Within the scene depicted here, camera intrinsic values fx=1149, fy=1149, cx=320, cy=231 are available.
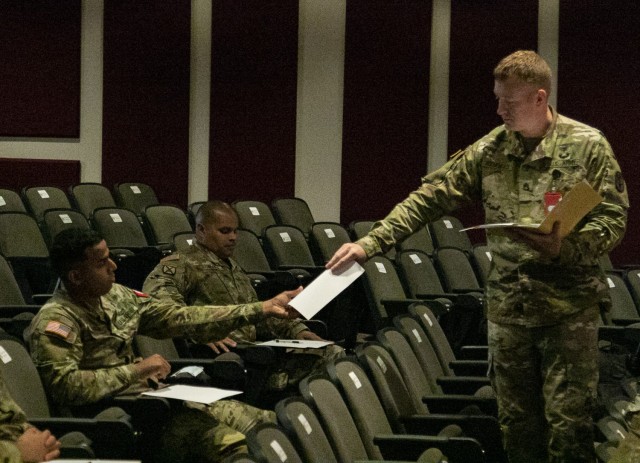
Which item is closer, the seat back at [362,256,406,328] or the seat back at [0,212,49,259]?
the seat back at [362,256,406,328]

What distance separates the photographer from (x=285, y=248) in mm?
6797

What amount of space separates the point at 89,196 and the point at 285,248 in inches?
78.4

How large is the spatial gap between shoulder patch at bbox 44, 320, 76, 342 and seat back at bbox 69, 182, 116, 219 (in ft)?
15.6

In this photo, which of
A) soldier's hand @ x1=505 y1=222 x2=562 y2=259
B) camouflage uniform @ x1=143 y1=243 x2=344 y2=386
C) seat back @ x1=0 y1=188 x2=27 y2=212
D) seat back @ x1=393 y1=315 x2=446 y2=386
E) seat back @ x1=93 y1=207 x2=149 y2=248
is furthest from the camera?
seat back @ x1=0 y1=188 x2=27 y2=212

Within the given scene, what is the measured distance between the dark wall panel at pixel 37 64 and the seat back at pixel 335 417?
6.95 metres

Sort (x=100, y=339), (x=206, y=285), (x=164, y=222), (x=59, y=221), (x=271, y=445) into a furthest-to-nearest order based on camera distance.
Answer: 1. (x=164, y=222)
2. (x=59, y=221)
3. (x=206, y=285)
4. (x=100, y=339)
5. (x=271, y=445)

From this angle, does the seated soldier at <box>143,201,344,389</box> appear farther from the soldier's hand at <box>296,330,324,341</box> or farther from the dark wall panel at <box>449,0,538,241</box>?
the dark wall panel at <box>449,0,538,241</box>

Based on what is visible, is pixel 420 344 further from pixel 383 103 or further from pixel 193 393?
pixel 383 103

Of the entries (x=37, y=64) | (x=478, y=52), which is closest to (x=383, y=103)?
(x=478, y=52)

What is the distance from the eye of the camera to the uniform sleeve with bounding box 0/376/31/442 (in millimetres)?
2736

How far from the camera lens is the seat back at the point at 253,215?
305 inches

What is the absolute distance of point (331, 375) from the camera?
3.22 meters

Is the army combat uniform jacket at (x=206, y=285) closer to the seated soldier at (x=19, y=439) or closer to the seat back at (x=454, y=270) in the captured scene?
the seated soldier at (x=19, y=439)

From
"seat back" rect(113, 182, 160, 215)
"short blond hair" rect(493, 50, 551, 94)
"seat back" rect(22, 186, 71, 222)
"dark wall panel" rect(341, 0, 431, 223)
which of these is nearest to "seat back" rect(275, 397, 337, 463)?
"short blond hair" rect(493, 50, 551, 94)
